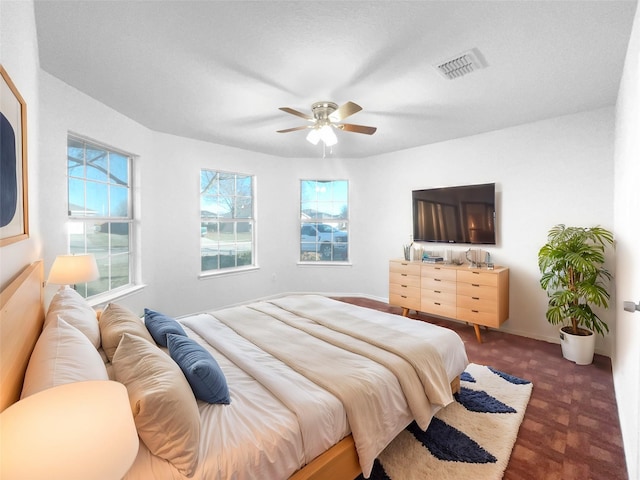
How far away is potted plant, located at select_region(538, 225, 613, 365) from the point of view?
2738mm

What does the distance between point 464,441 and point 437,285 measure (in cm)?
217

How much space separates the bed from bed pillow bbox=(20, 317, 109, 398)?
0.06ft

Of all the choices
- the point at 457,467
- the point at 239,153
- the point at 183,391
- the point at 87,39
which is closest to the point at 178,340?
the point at 183,391

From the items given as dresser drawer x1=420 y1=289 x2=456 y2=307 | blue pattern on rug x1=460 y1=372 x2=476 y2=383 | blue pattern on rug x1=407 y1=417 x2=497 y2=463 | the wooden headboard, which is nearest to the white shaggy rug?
blue pattern on rug x1=407 y1=417 x2=497 y2=463

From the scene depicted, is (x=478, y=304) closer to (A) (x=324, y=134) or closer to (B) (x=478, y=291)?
(B) (x=478, y=291)

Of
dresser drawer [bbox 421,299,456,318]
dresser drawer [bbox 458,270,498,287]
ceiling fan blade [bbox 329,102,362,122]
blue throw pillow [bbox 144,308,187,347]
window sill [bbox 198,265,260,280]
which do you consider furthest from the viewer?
window sill [bbox 198,265,260,280]

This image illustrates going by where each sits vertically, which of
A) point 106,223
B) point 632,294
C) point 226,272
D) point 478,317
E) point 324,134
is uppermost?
point 324,134

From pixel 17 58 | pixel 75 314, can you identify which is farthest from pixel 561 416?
pixel 17 58

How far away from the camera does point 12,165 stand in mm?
1178

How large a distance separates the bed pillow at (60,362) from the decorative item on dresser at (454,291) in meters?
3.50

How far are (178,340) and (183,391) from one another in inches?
20.9

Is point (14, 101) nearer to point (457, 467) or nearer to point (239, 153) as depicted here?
point (457, 467)

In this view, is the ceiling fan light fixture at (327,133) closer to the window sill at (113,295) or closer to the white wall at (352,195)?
the white wall at (352,195)

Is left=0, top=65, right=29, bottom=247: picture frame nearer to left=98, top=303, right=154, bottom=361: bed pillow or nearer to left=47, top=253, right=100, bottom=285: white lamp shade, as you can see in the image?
left=98, top=303, right=154, bottom=361: bed pillow
